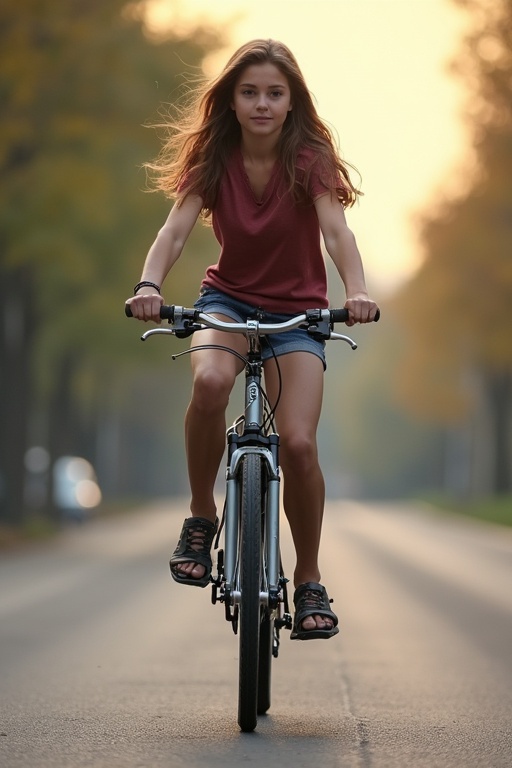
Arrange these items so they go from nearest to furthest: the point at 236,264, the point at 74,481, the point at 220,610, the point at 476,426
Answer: the point at 236,264 < the point at 220,610 < the point at 74,481 < the point at 476,426

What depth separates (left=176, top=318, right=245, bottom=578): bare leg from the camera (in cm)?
596

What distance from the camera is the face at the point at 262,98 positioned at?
607 cm

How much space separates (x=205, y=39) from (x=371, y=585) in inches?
536

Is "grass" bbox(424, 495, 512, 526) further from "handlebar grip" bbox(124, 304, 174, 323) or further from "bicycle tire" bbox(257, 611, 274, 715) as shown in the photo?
"handlebar grip" bbox(124, 304, 174, 323)

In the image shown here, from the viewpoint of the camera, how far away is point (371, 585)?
54.9 ft

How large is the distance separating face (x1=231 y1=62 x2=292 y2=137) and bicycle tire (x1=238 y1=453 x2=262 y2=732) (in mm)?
1233

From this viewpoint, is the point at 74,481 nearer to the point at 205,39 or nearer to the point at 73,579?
the point at 205,39

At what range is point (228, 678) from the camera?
7996 mm

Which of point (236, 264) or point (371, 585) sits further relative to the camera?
point (371, 585)

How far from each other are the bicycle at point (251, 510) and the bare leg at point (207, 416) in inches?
2.5

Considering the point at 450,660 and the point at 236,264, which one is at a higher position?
the point at 236,264

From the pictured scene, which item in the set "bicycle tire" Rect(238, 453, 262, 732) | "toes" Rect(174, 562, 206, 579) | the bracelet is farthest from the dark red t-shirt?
"toes" Rect(174, 562, 206, 579)

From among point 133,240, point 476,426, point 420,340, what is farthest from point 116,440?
point 133,240

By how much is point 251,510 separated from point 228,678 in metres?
2.49
